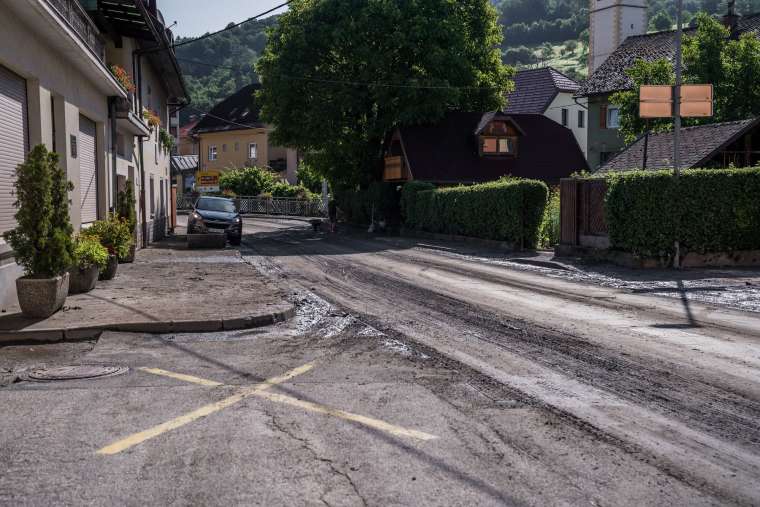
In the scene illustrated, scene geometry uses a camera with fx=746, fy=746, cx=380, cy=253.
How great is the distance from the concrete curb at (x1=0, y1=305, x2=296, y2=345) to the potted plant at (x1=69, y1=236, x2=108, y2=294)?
3234 mm

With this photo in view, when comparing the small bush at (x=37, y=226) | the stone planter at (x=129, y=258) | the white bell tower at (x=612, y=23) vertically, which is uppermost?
the white bell tower at (x=612, y=23)

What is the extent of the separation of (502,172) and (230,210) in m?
18.8

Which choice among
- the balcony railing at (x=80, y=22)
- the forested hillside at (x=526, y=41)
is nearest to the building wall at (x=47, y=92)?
the balcony railing at (x=80, y=22)

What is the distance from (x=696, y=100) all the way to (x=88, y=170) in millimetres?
14641

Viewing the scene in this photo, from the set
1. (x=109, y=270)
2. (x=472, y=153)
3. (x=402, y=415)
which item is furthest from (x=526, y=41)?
(x=402, y=415)

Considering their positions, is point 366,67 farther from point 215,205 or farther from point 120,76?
point 120,76

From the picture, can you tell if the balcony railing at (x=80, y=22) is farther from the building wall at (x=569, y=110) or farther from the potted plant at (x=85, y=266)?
the building wall at (x=569, y=110)

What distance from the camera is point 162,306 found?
10805mm

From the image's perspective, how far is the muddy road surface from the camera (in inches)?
169

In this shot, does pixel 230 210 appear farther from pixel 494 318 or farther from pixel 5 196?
pixel 494 318

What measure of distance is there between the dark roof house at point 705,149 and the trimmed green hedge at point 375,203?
553 inches

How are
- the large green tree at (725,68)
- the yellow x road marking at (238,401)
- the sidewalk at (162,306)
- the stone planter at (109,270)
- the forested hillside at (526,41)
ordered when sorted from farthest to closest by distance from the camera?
the forested hillside at (526,41)
the large green tree at (725,68)
the stone planter at (109,270)
the sidewalk at (162,306)
the yellow x road marking at (238,401)

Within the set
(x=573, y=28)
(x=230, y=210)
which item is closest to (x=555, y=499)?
(x=230, y=210)

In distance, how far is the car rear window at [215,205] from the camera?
2947 centimetres
